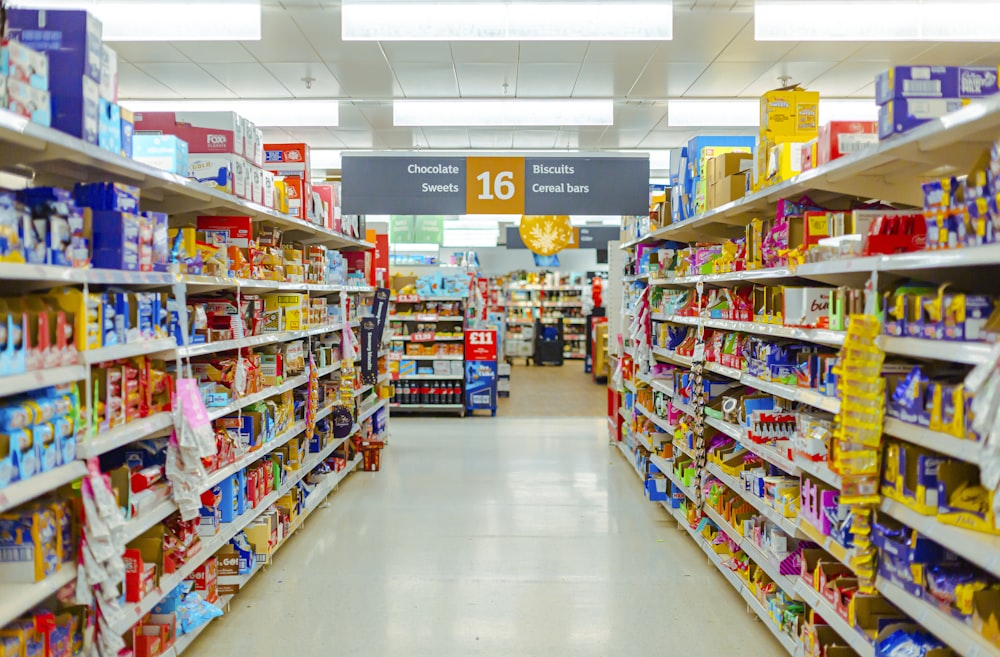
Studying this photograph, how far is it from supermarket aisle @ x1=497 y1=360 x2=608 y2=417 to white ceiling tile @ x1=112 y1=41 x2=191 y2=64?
254 inches

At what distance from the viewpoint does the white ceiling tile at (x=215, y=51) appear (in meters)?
6.97

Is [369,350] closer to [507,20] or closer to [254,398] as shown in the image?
[254,398]

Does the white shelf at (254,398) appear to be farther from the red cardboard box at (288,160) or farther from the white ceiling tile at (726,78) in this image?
the white ceiling tile at (726,78)

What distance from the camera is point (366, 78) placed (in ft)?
26.6

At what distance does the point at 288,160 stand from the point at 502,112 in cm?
389

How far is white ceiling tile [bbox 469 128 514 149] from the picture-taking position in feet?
33.8

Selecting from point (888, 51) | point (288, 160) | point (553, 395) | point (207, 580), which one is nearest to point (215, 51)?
point (288, 160)

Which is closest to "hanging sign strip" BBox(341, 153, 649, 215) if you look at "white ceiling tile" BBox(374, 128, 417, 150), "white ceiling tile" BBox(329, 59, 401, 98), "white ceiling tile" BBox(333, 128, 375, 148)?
"white ceiling tile" BBox(329, 59, 401, 98)

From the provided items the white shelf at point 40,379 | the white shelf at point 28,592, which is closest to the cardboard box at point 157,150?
the white shelf at point 40,379

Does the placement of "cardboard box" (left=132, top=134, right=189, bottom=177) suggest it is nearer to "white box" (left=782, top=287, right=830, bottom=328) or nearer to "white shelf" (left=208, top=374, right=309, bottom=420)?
"white shelf" (left=208, top=374, right=309, bottom=420)

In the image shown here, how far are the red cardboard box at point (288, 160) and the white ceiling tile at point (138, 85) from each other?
2.84 metres

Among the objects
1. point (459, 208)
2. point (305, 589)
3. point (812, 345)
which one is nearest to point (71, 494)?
point (305, 589)

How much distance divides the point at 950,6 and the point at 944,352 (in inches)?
214

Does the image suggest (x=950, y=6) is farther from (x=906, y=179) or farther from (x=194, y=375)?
(x=194, y=375)
